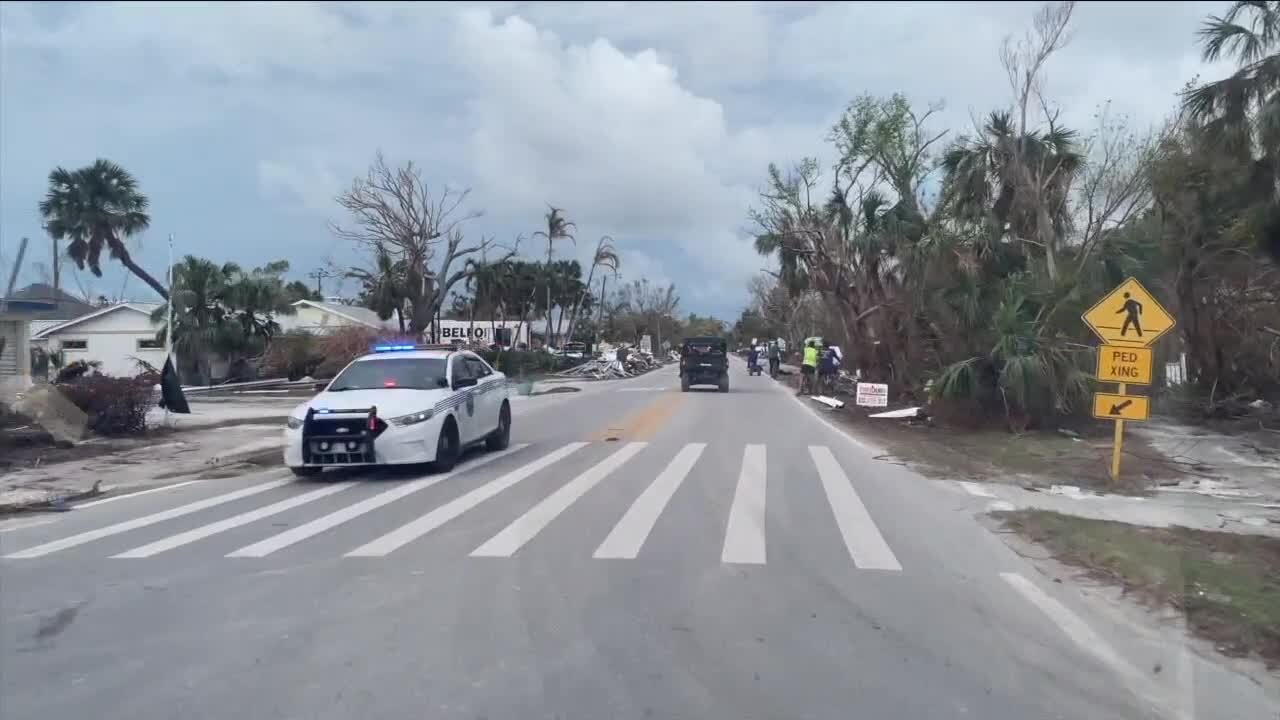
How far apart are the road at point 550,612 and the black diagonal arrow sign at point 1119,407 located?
99.3 inches

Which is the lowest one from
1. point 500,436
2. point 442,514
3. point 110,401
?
point 442,514

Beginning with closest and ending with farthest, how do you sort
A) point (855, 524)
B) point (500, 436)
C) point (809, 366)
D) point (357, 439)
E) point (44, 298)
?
point (855, 524) < point (357, 439) < point (500, 436) < point (44, 298) < point (809, 366)

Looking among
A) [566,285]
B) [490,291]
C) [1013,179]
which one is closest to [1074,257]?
[1013,179]

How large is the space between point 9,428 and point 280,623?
13231 mm

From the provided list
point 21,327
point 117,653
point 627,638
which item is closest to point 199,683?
point 117,653

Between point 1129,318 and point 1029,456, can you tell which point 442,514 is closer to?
point 1129,318

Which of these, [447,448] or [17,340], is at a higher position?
[17,340]

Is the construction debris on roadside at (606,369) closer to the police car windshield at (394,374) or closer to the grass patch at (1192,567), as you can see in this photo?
the police car windshield at (394,374)

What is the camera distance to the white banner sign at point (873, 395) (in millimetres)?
25672

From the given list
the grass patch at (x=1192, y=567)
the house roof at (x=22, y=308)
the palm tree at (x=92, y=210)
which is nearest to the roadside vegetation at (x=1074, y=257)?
the grass patch at (x=1192, y=567)

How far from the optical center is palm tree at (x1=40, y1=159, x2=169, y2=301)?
42594mm

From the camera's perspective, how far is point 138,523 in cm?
1091

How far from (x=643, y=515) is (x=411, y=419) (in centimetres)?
424

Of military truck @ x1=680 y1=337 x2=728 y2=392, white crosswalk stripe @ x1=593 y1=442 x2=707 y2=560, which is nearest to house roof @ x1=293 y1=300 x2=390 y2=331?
military truck @ x1=680 y1=337 x2=728 y2=392
